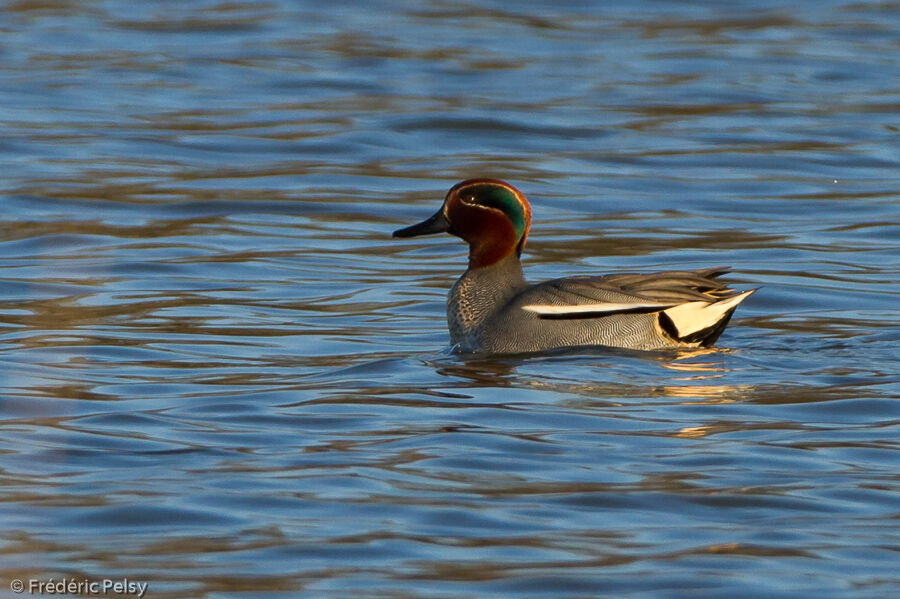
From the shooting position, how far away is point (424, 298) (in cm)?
1099

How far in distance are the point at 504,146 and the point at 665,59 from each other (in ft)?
14.6

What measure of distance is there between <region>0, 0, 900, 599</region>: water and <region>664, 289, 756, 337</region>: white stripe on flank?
186 mm

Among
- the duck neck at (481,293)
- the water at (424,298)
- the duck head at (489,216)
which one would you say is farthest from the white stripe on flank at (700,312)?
the duck head at (489,216)

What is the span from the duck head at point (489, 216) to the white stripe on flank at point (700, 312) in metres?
1.07

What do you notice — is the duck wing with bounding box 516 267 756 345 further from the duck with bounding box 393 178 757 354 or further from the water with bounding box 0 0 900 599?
the water with bounding box 0 0 900 599

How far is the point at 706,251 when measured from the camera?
482 inches

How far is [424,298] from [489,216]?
4.76 ft

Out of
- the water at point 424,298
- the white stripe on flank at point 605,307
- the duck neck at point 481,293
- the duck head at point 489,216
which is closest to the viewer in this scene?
the water at point 424,298

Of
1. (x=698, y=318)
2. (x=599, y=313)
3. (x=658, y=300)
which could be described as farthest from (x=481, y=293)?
(x=698, y=318)

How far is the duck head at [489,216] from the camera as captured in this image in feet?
31.5

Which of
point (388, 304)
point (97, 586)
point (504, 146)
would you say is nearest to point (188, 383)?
point (388, 304)

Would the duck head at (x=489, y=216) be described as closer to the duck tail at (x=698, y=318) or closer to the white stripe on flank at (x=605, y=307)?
the white stripe on flank at (x=605, y=307)

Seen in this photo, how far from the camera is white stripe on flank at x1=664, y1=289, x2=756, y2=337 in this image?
895 centimetres

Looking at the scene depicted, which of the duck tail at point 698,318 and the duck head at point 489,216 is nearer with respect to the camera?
the duck tail at point 698,318
